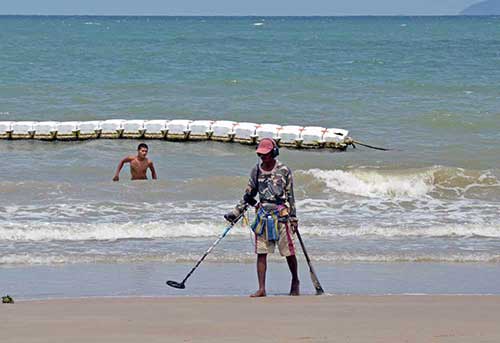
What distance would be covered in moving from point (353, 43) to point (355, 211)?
68.8 metres

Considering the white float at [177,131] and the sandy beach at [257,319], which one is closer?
the sandy beach at [257,319]

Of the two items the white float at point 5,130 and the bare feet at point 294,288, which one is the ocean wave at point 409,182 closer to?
the bare feet at point 294,288

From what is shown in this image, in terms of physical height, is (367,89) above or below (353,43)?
below

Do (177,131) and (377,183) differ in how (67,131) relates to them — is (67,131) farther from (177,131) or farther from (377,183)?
(377,183)

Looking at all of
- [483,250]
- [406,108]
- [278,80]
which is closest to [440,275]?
[483,250]

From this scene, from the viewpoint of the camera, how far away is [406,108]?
32312mm

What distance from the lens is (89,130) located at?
24406 mm

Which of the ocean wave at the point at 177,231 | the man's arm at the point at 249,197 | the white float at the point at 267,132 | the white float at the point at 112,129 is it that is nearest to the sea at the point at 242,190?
the ocean wave at the point at 177,231

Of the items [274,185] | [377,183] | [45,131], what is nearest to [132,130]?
[45,131]

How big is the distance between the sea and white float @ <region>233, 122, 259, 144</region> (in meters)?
0.21

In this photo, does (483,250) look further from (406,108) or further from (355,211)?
(406,108)

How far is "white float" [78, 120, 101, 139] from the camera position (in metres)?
24.3

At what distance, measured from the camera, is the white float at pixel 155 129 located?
2400 cm

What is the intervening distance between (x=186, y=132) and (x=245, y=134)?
1480mm
